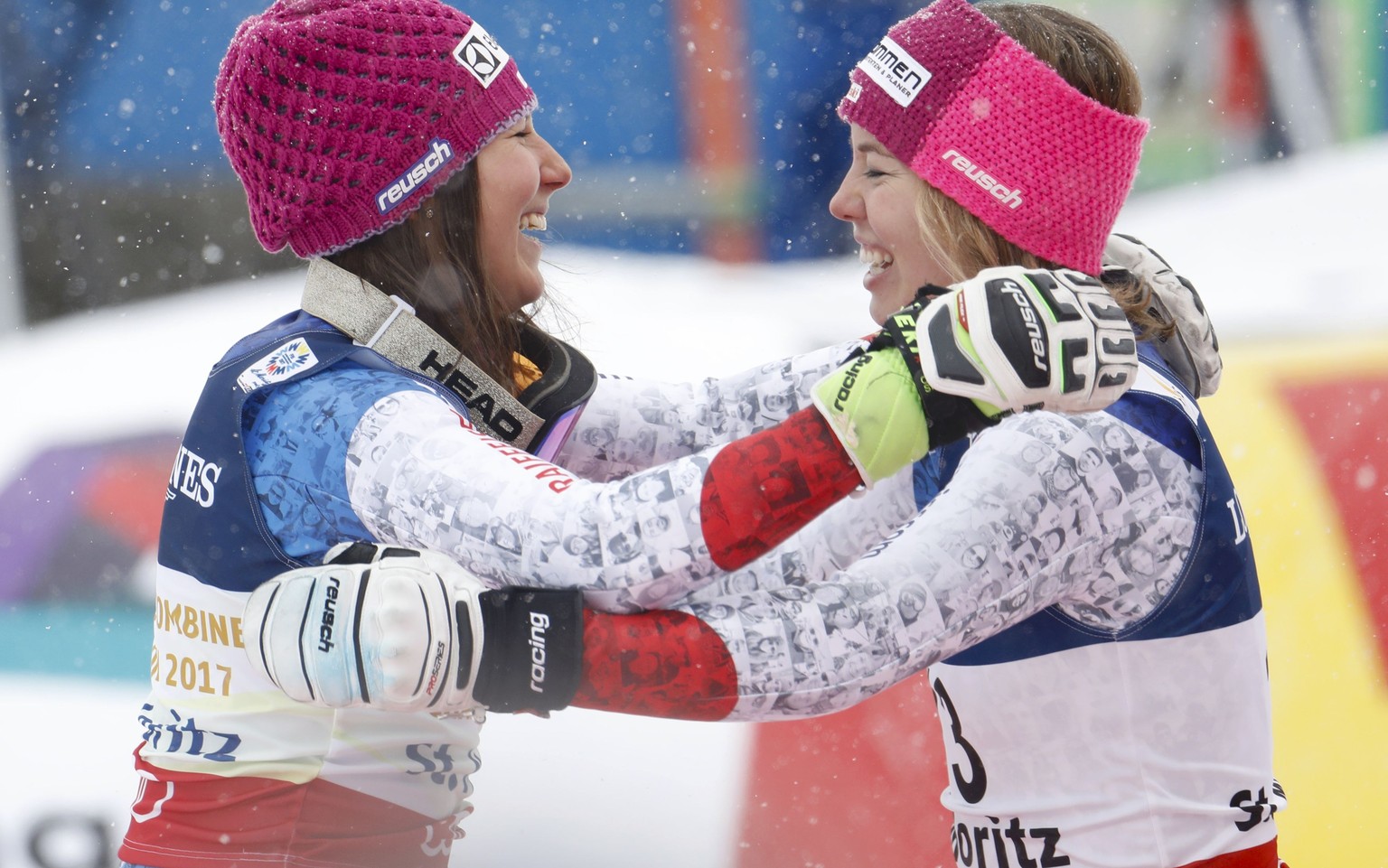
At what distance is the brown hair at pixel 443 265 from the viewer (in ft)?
6.64

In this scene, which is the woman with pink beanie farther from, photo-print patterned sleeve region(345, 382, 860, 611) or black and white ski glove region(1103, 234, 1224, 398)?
black and white ski glove region(1103, 234, 1224, 398)

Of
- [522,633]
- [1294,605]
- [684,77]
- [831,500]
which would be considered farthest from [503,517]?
[684,77]

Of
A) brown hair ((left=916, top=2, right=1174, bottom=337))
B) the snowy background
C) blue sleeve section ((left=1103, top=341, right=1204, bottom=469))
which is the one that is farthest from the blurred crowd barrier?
blue sleeve section ((left=1103, top=341, right=1204, bottom=469))

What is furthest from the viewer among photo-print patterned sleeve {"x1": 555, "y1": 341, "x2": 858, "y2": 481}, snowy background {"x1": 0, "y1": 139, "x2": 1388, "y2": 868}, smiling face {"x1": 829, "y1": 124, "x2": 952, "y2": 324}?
snowy background {"x1": 0, "y1": 139, "x2": 1388, "y2": 868}

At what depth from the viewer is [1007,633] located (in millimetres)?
1876

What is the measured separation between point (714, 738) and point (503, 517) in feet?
6.72

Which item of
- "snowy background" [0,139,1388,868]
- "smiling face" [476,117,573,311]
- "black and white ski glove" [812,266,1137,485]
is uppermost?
"smiling face" [476,117,573,311]

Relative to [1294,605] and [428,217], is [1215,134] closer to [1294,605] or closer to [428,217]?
[1294,605]

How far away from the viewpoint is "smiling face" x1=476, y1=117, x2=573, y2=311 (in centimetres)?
207

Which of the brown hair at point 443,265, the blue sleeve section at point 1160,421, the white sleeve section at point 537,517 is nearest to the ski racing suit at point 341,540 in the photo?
the white sleeve section at point 537,517

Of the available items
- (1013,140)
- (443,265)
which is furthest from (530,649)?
(1013,140)

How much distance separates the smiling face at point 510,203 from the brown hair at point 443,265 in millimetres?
17

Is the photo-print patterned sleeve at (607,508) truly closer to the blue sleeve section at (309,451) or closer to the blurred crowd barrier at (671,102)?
the blue sleeve section at (309,451)

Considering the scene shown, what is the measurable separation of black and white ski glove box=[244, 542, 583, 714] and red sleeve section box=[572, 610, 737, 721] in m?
0.03
